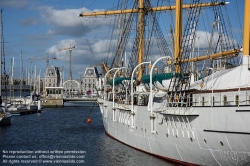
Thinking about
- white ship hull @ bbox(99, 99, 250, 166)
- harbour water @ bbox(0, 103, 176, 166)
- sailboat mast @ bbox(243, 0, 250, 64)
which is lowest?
harbour water @ bbox(0, 103, 176, 166)

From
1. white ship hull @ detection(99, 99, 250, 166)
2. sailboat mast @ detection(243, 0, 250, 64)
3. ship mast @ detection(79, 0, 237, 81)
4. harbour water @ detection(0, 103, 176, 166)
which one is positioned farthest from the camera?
harbour water @ detection(0, 103, 176, 166)

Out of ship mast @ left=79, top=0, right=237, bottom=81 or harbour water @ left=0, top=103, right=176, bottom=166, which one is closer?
ship mast @ left=79, top=0, right=237, bottom=81

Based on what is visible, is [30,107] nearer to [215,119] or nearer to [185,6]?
[185,6]

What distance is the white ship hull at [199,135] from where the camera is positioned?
19.4 meters

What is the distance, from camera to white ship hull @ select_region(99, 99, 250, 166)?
63.8 ft

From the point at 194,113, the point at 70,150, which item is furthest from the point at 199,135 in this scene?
the point at 70,150

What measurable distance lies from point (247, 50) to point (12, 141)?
25.0 metres

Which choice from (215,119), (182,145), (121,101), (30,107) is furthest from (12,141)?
(30,107)

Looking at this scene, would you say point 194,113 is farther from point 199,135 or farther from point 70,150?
point 70,150

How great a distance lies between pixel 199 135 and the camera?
21.8 meters

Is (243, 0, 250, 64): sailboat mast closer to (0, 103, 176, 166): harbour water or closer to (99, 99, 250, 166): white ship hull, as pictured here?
(99, 99, 250, 166): white ship hull

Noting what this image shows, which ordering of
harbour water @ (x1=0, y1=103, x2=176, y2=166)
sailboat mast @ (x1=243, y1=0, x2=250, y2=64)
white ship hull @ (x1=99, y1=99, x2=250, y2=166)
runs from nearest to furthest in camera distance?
1. white ship hull @ (x1=99, y1=99, x2=250, y2=166)
2. sailboat mast @ (x1=243, y1=0, x2=250, y2=64)
3. harbour water @ (x1=0, y1=103, x2=176, y2=166)

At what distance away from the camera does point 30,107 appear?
289 feet

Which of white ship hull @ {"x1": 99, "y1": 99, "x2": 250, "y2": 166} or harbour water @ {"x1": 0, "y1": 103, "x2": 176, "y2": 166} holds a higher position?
white ship hull @ {"x1": 99, "y1": 99, "x2": 250, "y2": 166}
